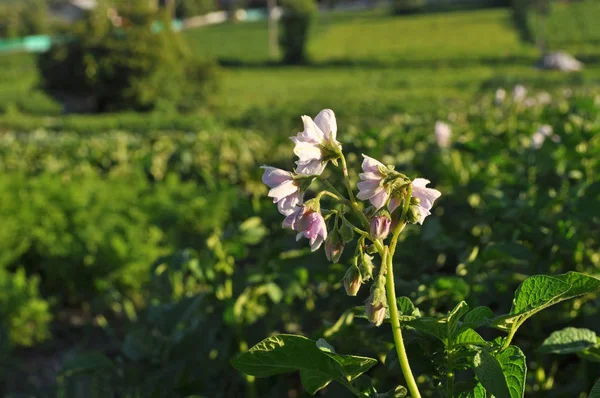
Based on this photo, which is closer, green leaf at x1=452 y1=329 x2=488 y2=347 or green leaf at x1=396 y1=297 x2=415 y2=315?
green leaf at x1=452 y1=329 x2=488 y2=347

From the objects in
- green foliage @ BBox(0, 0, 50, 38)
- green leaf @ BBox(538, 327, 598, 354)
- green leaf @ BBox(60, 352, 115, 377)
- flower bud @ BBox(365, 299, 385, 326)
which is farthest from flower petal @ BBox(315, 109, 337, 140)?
green foliage @ BBox(0, 0, 50, 38)

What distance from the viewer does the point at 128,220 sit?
4570 millimetres

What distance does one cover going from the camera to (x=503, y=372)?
41.6 inches

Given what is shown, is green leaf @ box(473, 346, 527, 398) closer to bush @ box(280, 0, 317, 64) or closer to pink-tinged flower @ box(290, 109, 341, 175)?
pink-tinged flower @ box(290, 109, 341, 175)

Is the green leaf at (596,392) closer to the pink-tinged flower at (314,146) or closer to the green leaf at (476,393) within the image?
the green leaf at (476,393)

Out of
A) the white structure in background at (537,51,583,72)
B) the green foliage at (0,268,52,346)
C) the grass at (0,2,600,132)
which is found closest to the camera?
the green foliage at (0,268,52,346)

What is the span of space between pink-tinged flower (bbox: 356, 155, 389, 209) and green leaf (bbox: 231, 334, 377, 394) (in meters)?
0.23

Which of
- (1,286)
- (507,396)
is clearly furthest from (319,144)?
(1,286)

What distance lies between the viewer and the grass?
58.3 feet

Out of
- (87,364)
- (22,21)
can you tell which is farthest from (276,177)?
(22,21)

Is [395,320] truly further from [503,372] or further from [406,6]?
[406,6]

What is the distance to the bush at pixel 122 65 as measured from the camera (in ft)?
62.4

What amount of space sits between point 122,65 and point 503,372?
19.0 metres

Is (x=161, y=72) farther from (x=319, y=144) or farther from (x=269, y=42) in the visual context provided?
(x=269, y=42)
